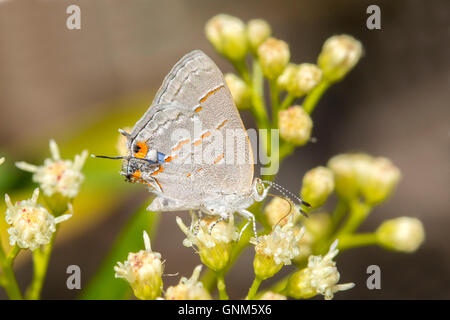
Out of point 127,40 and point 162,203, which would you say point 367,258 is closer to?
point 162,203

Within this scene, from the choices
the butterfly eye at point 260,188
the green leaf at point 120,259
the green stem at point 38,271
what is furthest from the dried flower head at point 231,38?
the green stem at point 38,271

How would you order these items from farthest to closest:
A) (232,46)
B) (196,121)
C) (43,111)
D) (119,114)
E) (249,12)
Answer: (249,12) → (43,111) → (119,114) → (232,46) → (196,121)

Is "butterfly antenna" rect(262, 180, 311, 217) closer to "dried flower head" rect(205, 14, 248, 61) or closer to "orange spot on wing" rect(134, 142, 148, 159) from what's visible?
"orange spot on wing" rect(134, 142, 148, 159)

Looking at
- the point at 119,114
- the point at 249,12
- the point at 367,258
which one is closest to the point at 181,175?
the point at 119,114

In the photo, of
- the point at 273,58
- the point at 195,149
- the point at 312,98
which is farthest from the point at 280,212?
the point at 273,58

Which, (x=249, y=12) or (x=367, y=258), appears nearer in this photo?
(x=367, y=258)

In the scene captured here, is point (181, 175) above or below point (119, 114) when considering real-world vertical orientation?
below

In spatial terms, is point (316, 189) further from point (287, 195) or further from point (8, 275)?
point (8, 275)
